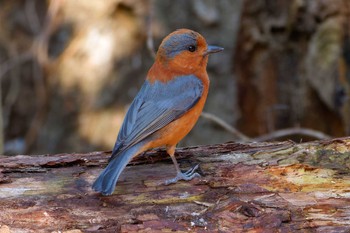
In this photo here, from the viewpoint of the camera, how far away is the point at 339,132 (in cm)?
763

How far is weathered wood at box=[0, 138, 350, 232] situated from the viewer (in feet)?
14.1

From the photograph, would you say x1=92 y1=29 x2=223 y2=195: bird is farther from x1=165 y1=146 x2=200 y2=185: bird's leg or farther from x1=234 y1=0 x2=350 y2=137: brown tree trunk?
x1=234 y1=0 x2=350 y2=137: brown tree trunk

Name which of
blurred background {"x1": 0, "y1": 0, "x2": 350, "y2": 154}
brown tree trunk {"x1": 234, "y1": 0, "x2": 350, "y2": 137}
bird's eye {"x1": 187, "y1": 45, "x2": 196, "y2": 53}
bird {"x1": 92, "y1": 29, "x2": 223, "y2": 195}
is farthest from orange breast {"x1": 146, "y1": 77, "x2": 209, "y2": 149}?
blurred background {"x1": 0, "y1": 0, "x2": 350, "y2": 154}

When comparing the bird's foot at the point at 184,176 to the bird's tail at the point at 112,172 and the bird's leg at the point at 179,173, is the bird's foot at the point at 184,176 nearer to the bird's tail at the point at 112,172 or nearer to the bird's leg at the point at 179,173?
the bird's leg at the point at 179,173

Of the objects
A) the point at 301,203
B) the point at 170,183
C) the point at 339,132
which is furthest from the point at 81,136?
the point at 301,203

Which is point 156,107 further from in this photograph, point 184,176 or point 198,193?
point 198,193

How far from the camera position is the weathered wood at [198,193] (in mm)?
4293

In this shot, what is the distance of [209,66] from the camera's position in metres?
8.24

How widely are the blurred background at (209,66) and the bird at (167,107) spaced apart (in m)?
2.31

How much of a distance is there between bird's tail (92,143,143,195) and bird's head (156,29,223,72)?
0.97 m

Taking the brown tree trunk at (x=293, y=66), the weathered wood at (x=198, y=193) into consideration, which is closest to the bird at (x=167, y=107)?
the weathered wood at (x=198, y=193)

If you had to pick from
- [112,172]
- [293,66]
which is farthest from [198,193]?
[293,66]

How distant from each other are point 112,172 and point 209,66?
393 centimetres

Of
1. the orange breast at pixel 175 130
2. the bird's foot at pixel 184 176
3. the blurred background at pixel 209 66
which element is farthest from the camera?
the blurred background at pixel 209 66
